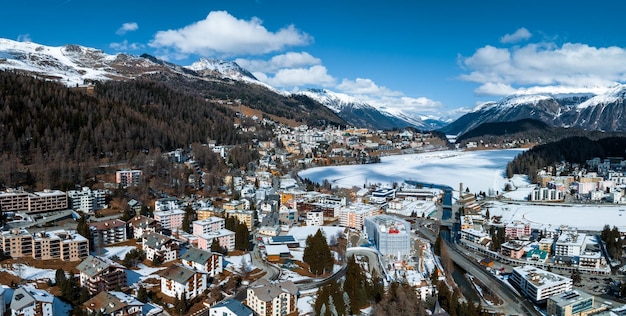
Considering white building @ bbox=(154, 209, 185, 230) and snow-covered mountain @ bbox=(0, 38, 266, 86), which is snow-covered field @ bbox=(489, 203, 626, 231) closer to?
white building @ bbox=(154, 209, 185, 230)

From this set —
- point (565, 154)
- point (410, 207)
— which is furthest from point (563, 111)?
point (410, 207)

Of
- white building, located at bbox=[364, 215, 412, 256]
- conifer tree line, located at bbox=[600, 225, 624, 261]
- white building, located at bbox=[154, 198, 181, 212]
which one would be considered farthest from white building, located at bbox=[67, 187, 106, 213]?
conifer tree line, located at bbox=[600, 225, 624, 261]

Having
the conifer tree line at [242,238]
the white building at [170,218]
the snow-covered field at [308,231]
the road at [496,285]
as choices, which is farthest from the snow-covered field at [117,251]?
the road at [496,285]

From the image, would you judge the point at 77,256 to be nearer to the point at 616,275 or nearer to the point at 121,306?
the point at 121,306

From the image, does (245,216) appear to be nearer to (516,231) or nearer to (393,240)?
(393,240)

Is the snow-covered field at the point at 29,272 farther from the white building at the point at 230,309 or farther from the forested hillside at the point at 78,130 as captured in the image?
the forested hillside at the point at 78,130

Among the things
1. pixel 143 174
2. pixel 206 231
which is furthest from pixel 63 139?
pixel 206 231
